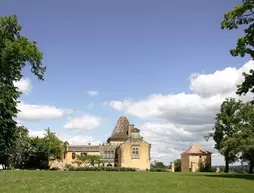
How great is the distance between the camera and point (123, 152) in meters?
78.0

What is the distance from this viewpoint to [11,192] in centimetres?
1627

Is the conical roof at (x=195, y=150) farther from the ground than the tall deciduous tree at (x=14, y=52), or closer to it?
closer to it

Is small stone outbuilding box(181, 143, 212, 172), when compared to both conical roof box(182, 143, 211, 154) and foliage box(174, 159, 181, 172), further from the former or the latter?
foliage box(174, 159, 181, 172)

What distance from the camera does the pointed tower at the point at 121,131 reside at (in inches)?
3428

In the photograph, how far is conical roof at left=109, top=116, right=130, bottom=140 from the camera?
286 feet

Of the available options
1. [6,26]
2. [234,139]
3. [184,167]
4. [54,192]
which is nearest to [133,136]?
[184,167]

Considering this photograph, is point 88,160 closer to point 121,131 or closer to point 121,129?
point 121,131

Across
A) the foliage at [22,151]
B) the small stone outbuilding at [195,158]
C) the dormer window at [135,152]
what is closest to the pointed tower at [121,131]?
the dormer window at [135,152]

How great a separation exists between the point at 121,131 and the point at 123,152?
11.3 metres

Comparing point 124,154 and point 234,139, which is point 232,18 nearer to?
point 234,139

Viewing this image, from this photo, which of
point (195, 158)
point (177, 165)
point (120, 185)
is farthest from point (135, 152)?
point (120, 185)

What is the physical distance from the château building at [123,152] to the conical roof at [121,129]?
1867 mm

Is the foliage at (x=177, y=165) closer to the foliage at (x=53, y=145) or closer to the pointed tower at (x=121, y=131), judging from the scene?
the pointed tower at (x=121, y=131)

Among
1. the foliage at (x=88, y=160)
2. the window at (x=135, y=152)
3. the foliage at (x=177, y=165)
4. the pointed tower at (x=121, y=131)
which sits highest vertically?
the pointed tower at (x=121, y=131)
